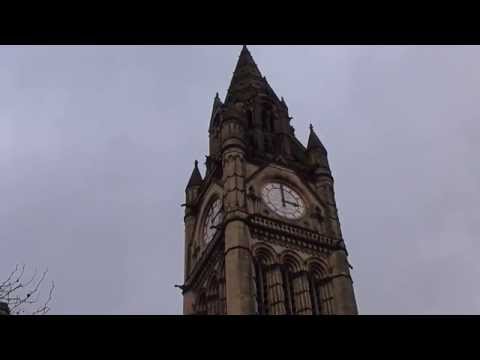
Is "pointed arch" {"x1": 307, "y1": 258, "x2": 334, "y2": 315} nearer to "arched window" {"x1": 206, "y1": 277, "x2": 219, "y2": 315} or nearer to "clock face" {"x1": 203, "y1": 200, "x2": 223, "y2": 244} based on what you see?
"arched window" {"x1": 206, "y1": 277, "x2": 219, "y2": 315}

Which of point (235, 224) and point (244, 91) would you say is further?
point (244, 91)

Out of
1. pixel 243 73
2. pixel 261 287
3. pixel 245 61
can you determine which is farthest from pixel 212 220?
pixel 245 61

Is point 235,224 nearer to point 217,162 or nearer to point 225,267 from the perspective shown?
point 225,267

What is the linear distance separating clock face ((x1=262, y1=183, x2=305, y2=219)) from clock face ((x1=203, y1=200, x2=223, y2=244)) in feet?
8.59

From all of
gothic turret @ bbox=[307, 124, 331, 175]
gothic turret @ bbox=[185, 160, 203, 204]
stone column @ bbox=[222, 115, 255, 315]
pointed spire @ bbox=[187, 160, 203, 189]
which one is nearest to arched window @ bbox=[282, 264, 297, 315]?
stone column @ bbox=[222, 115, 255, 315]

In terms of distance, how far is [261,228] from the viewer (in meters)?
34.7

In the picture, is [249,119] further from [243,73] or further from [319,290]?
[319,290]

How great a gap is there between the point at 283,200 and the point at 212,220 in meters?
4.06

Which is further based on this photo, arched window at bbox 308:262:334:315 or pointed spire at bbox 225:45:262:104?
pointed spire at bbox 225:45:262:104

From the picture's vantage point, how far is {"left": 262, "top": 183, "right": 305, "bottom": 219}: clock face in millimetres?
37062

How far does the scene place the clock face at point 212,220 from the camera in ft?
122

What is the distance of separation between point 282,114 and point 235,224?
49.3 feet
